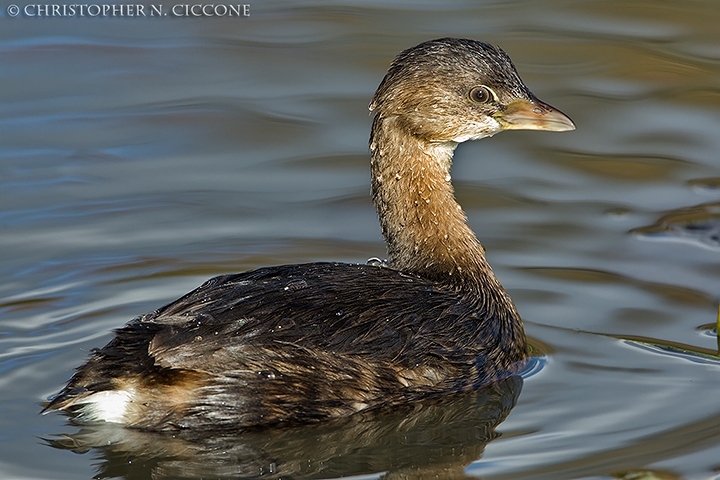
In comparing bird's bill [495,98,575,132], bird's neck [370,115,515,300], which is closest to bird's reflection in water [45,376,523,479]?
bird's neck [370,115,515,300]

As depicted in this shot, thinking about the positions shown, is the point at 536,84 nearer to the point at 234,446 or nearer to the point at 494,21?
the point at 494,21

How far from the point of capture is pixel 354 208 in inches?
304

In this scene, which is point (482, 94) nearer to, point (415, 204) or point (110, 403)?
point (415, 204)

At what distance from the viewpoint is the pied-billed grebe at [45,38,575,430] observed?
5.14 metres

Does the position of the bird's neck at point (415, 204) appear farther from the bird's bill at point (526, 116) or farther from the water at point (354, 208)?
the water at point (354, 208)

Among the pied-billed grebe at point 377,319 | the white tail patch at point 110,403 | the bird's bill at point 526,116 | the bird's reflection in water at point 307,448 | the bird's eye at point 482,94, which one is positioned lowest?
the bird's reflection in water at point 307,448

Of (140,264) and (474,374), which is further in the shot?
(140,264)

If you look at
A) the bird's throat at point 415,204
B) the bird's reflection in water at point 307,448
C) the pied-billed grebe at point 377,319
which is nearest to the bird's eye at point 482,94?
the pied-billed grebe at point 377,319

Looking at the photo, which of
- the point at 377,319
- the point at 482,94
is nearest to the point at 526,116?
the point at 482,94

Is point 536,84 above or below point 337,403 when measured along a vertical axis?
above

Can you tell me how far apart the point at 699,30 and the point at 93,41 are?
4.42m

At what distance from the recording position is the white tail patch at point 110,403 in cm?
514

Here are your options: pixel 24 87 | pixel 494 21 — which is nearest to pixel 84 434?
pixel 24 87

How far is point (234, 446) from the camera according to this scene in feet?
16.9
